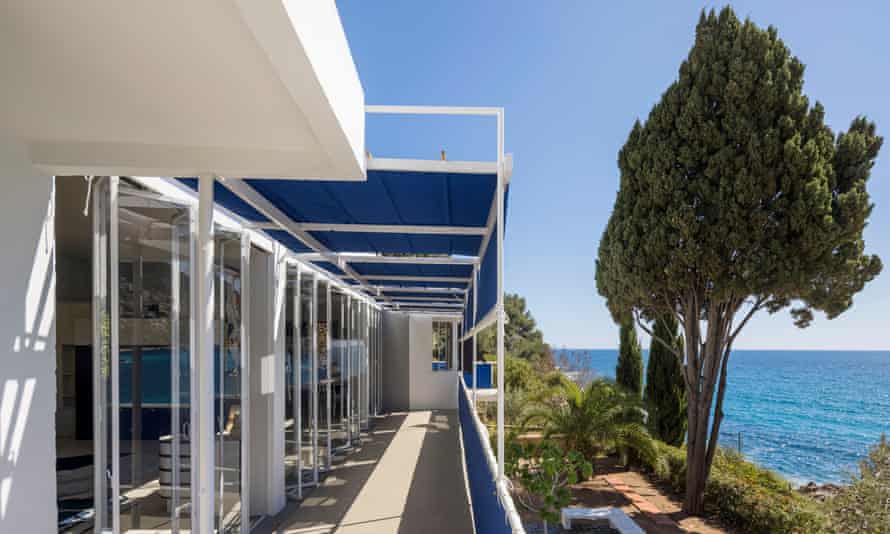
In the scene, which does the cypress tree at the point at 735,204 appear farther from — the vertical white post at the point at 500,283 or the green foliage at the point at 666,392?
the vertical white post at the point at 500,283

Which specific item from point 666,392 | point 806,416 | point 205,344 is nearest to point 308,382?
point 205,344

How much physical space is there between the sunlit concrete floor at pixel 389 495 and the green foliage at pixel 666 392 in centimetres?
411

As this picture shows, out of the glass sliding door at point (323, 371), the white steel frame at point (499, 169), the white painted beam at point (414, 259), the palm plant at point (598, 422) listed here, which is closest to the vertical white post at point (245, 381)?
the white steel frame at point (499, 169)

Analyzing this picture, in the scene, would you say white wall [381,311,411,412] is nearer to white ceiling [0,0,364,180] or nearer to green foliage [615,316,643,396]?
green foliage [615,316,643,396]

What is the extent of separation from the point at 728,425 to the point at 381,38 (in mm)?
33616

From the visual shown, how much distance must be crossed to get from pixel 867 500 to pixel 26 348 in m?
7.17

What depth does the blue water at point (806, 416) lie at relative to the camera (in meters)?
26.0

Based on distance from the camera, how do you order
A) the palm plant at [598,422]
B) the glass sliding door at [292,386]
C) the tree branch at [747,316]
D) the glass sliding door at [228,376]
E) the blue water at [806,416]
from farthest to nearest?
the blue water at [806,416] → the palm plant at [598,422] → the tree branch at [747,316] → the glass sliding door at [292,386] → the glass sliding door at [228,376]

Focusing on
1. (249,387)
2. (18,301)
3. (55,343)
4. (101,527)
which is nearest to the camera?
(18,301)

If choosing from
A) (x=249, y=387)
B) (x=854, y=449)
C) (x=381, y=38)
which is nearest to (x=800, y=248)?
(x=249, y=387)

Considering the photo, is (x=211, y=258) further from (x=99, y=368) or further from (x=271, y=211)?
(x=271, y=211)

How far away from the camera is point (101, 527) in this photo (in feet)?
9.42

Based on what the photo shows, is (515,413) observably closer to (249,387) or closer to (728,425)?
(249,387)

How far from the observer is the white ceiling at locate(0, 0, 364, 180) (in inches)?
56.6
